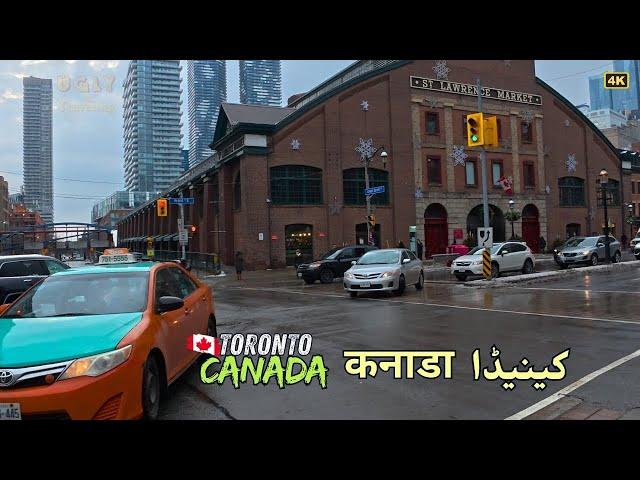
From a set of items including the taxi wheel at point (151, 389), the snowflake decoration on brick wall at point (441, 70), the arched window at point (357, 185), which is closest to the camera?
the taxi wheel at point (151, 389)

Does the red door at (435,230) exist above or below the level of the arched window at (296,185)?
below

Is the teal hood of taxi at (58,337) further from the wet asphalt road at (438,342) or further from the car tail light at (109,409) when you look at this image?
the wet asphalt road at (438,342)

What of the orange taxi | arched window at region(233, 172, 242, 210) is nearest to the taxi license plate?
the orange taxi

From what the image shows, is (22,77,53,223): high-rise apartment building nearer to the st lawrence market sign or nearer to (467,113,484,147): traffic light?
(467,113,484,147): traffic light

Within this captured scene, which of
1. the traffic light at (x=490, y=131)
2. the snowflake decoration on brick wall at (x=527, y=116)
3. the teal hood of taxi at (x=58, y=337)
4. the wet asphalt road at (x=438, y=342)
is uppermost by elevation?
the snowflake decoration on brick wall at (x=527, y=116)

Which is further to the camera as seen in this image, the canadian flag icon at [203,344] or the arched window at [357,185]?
the arched window at [357,185]

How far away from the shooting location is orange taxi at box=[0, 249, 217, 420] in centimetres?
407

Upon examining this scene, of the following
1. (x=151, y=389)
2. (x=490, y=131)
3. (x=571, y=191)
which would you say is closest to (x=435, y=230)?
(x=571, y=191)

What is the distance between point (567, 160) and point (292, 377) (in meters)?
48.9

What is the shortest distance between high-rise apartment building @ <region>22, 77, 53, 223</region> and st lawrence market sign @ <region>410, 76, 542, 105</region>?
2612 cm

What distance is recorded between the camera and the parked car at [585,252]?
1011 inches

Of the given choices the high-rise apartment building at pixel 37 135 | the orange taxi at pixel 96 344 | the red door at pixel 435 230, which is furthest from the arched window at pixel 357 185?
the orange taxi at pixel 96 344

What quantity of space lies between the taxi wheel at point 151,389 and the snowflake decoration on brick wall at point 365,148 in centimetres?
3420
